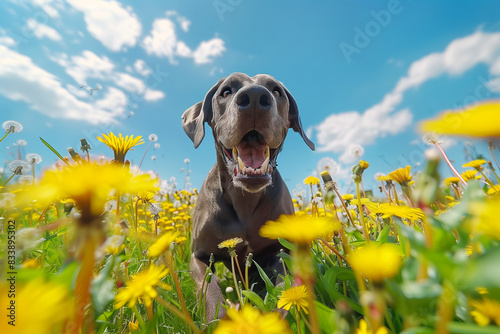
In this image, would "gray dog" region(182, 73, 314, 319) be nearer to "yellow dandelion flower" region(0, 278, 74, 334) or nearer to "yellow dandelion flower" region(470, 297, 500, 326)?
"yellow dandelion flower" region(470, 297, 500, 326)

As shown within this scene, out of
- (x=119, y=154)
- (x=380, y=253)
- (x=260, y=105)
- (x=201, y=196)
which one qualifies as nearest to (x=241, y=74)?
(x=260, y=105)

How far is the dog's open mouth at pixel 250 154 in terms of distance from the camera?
90.4 inches

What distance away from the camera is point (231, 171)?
7.84 feet

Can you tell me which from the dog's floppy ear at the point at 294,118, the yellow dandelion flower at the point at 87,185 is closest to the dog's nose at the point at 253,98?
the dog's floppy ear at the point at 294,118

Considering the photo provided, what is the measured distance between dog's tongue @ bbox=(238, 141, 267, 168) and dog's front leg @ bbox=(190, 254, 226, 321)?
0.93m

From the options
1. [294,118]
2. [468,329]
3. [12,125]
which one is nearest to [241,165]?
[294,118]

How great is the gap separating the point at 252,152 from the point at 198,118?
75cm

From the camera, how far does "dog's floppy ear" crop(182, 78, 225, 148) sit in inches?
105

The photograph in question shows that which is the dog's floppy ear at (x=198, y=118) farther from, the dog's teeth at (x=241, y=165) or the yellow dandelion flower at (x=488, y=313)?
the yellow dandelion flower at (x=488, y=313)

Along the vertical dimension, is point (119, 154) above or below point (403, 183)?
above

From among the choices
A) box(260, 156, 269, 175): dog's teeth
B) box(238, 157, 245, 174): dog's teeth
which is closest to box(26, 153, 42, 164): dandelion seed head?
box(238, 157, 245, 174): dog's teeth

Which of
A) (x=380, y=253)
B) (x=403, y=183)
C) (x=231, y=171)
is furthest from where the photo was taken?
(x=231, y=171)

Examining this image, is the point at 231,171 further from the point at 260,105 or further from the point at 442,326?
the point at 442,326

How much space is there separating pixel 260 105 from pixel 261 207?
877 mm
